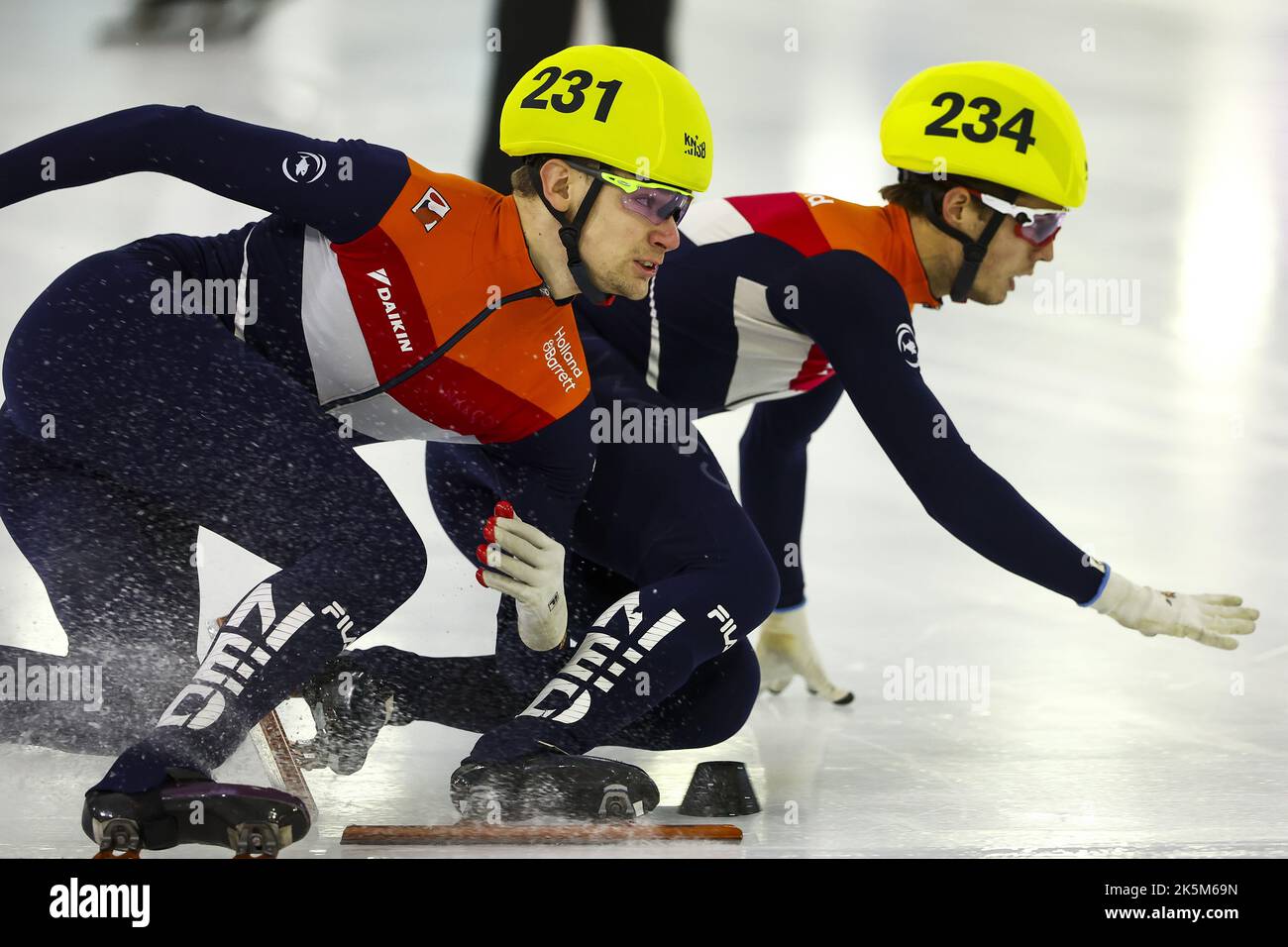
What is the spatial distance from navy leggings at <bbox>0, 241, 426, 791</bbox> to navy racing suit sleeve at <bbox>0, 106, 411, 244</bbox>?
0.16m

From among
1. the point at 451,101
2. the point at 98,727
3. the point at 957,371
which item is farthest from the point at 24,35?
the point at 98,727

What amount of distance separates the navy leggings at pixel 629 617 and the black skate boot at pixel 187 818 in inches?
15.2

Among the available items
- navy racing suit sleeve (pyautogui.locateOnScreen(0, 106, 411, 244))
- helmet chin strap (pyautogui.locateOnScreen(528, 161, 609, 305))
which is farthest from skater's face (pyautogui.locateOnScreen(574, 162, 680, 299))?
navy racing suit sleeve (pyautogui.locateOnScreen(0, 106, 411, 244))

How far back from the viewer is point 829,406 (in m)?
3.34

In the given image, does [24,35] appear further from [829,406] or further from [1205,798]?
[1205,798]

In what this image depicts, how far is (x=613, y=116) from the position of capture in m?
2.26

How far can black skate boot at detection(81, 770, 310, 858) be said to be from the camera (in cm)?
193

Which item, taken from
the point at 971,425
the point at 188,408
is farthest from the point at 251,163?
the point at 971,425

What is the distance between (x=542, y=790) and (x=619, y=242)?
2.73 feet

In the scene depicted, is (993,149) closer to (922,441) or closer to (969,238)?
(969,238)

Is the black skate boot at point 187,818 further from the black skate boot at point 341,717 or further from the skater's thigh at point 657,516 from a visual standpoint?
the skater's thigh at point 657,516

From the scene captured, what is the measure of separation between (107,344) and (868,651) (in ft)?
6.20

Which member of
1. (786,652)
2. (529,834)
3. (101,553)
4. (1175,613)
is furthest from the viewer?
(786,652)
